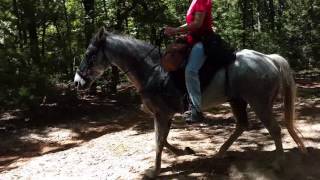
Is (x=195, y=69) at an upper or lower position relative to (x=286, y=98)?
upper

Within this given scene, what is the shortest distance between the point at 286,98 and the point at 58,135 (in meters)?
7.80

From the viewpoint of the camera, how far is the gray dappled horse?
6.28 m

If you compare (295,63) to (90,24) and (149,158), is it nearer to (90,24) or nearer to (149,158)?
(90,24)

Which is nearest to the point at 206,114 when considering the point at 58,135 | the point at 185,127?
the point at 185,127

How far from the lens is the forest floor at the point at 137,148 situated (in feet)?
21.4

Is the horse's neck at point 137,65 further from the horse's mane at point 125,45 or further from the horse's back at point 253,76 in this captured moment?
the horse's back at point 253,76

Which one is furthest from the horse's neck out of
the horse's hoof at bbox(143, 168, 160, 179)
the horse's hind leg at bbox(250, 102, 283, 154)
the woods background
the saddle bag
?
the woods background

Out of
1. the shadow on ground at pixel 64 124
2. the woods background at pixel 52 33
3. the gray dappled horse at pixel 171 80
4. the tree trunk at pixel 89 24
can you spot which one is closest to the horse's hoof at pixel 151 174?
the gray dappled horse at pixel 171 80

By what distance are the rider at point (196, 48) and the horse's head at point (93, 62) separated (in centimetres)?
113

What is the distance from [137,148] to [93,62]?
2.35m

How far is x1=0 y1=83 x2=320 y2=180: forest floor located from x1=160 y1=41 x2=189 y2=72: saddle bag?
158 centimetres

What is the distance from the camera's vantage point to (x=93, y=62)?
21.9 ft

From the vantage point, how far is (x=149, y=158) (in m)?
7.62

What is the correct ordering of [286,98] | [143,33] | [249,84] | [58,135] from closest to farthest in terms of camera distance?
[249,84] < [286,98] < [58,135] < [143,33]
